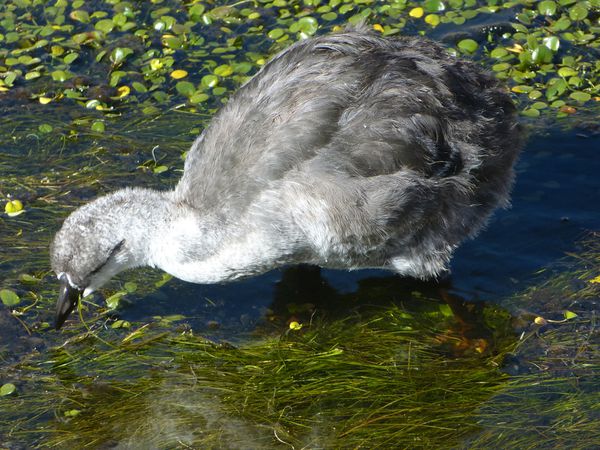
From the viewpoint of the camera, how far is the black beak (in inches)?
273

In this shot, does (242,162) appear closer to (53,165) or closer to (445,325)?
(445,325)

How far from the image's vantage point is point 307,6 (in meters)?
10.0

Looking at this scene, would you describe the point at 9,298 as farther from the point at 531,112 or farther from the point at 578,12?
the point at 578,12

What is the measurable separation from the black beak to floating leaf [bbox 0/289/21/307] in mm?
456

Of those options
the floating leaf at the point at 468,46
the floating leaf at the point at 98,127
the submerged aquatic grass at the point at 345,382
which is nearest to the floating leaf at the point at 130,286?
the submerged aquatic grass at the point at 345,382

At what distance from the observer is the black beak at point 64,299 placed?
22.7ft

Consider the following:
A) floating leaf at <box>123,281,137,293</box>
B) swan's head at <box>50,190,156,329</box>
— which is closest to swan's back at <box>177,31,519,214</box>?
swan's head at <box>50,190,156,329</box>

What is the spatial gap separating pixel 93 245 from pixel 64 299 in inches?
19.9

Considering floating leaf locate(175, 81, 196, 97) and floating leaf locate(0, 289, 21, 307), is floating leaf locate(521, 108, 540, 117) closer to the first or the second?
floating leaf locate(175, 81, 196, 97)

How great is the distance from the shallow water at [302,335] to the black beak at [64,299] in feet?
0.72

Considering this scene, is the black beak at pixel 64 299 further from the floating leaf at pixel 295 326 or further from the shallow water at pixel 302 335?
the floating leaf at pixel 295 326

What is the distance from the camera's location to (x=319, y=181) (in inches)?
258

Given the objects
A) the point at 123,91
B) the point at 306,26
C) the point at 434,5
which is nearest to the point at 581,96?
the point at 434,5

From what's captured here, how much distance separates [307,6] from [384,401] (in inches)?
196
